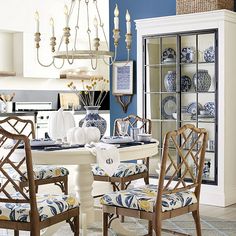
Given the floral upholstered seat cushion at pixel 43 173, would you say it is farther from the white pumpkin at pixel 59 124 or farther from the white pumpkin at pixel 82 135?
Answer: the white pumpkin at pixel 82 135

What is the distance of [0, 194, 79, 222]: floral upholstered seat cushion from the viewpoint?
9.61ft

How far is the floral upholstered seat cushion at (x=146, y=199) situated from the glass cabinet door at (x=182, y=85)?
1.89 m

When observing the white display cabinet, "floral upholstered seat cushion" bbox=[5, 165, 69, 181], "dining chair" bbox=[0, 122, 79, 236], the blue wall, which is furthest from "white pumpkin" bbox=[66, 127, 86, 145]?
the blue wall

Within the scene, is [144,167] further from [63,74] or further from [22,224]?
[63,74]

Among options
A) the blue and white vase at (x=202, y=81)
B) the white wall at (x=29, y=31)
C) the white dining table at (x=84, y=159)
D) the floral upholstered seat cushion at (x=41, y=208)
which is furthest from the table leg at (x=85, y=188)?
the white wall at (x=29, y=31)

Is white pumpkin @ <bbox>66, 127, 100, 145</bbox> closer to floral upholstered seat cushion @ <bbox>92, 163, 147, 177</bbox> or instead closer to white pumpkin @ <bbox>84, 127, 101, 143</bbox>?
white pumpkin @ <bbox>84, 127, 101, 143</bbox>

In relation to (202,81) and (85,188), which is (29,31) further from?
(85,188)

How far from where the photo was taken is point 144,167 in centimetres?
436

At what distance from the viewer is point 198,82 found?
5.23 meters

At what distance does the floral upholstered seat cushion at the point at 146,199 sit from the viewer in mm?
3139

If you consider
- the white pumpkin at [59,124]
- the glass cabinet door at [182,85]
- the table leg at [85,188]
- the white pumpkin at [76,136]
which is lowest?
the table leg at [85,188]

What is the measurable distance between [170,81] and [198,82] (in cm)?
33

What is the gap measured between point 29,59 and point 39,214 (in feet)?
17.8

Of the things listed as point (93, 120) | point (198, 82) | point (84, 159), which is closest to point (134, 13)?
point (198, 82)
